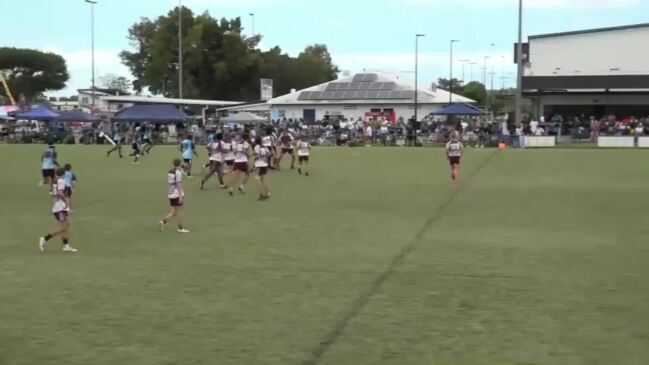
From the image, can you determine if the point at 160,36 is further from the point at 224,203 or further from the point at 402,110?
the point at 224,203

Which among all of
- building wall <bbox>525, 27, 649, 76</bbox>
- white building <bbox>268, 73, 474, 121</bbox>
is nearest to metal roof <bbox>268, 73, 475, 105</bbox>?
white building <bbox>268, 73, 474, 121</bbox>

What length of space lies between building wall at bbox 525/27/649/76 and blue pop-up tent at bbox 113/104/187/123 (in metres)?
28.7

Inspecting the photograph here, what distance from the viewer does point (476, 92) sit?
453ft

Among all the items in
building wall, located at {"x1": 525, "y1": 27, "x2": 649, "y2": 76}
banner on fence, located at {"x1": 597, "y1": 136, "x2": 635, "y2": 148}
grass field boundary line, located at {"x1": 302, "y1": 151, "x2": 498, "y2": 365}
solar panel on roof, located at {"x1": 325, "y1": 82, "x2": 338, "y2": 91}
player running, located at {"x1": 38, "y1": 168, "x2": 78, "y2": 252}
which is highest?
building wall, located at {"x1": 525, "y1": 27, "x2": 649, "y2": 76}

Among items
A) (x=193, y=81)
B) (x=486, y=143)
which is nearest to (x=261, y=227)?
(x=486, y=143)

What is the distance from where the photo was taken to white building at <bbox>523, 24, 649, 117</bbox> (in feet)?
197

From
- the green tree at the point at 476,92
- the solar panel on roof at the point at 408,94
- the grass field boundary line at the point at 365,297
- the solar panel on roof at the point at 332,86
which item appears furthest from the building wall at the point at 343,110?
the grass field boundary line at the point at 365,297

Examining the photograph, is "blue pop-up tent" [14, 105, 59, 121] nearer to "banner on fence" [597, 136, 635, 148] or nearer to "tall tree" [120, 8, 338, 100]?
"banner on fence" [597, 136, 635, 148]

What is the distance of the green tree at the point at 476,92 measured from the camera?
13086 centimetres

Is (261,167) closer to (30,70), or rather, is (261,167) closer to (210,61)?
(210,61)

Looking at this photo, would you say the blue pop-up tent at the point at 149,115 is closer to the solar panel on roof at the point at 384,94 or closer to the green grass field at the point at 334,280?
the green grass field at the point at 334,280

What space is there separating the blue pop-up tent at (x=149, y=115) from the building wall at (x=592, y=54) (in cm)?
2874

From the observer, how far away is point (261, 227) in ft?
51.9

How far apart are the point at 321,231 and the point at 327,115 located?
220ft
